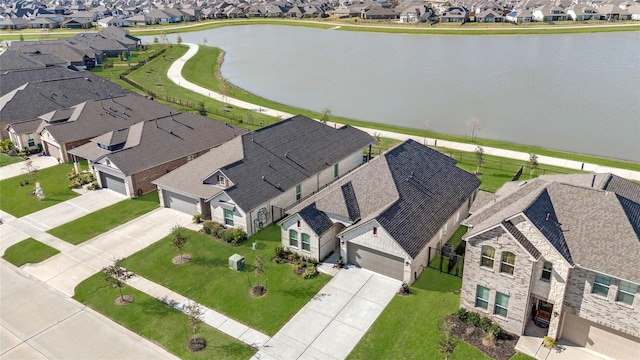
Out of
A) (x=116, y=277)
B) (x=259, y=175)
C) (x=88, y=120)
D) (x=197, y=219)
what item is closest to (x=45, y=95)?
(x=88, y=120)

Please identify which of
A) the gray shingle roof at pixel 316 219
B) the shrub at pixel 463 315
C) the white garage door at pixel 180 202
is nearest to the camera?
the shrub at pixel 463 315

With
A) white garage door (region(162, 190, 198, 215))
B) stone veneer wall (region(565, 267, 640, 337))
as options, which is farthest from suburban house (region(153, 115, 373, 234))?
stone veneer wall (region(565, 267, 640, 337))

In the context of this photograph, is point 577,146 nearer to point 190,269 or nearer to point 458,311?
point 458,311

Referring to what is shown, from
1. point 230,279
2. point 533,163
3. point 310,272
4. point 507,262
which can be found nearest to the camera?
point 507,262

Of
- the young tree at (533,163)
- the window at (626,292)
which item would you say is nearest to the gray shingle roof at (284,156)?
the young tree at (533,163)

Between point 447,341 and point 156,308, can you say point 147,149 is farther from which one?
point 447,341

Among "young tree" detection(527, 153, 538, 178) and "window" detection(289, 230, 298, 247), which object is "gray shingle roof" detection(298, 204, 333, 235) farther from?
"young tree" detection(527, 153, 538, 178)

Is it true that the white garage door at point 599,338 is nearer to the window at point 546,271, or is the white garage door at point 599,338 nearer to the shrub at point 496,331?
the window at point 546,271
